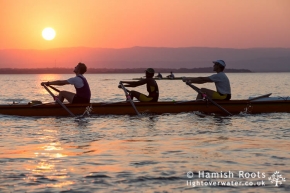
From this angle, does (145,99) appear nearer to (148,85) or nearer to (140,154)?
(148,85)

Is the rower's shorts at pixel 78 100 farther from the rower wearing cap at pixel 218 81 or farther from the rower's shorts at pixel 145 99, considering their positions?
the rower wearing cap at pixel 218 81

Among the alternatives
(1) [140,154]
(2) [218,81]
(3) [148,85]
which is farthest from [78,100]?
(1) [140,154]

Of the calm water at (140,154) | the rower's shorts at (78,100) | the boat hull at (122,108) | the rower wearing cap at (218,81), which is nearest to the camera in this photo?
the calm water at (140,154)

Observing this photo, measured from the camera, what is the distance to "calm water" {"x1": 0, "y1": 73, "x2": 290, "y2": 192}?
9.20 meters

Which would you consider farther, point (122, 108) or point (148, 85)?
point (148, 85)

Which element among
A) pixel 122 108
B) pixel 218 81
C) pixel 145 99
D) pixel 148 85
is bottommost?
pixel 122 108

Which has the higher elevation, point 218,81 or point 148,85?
point 218,81

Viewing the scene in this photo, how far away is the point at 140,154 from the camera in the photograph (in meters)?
12.0

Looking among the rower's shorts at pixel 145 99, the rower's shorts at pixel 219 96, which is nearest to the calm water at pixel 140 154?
the rower's shorts at pixel 219 96

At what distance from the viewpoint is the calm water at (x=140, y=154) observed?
9203 mm

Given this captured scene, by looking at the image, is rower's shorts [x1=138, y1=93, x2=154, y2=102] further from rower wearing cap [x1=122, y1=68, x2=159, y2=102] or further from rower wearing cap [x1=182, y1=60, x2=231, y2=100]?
rower wearing cap [x1=182, y1=60, x2=231, y2=100]

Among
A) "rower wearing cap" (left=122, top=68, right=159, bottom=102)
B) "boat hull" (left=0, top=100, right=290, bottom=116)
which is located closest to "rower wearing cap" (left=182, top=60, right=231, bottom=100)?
"boat hull" (left=0, top=100, right=290, bottom=116)


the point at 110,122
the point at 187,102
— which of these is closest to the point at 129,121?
the point at 110,122

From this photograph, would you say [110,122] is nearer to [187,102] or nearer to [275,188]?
[187,102]
